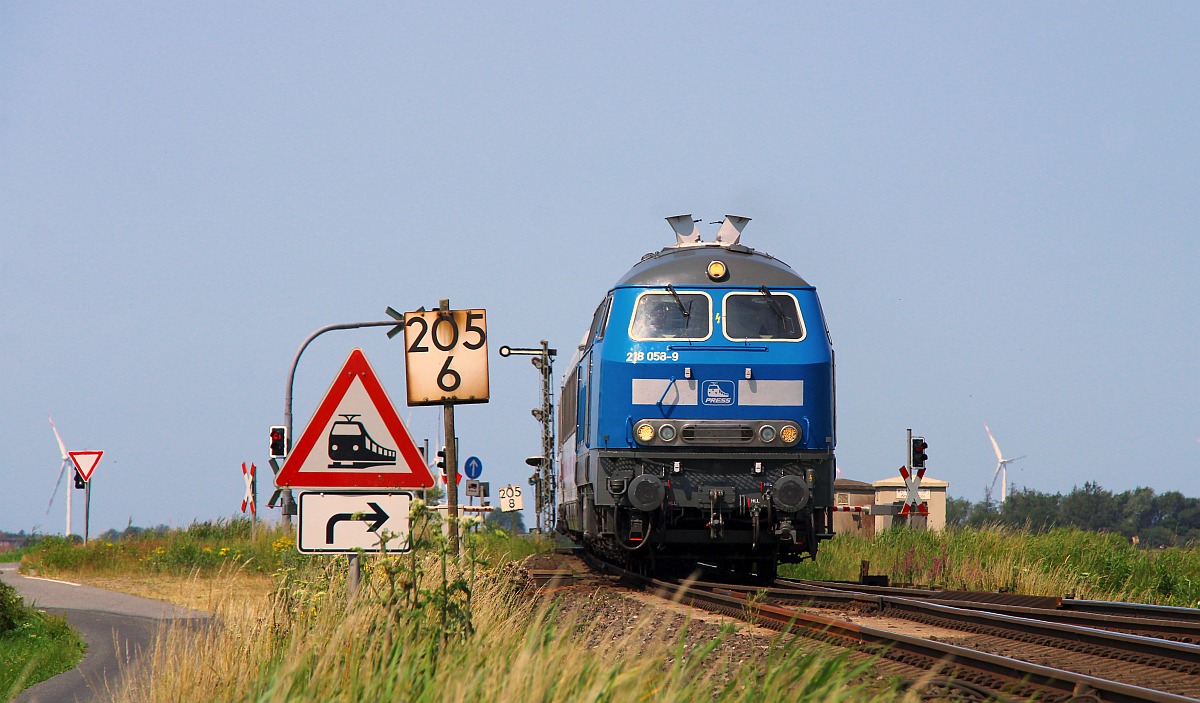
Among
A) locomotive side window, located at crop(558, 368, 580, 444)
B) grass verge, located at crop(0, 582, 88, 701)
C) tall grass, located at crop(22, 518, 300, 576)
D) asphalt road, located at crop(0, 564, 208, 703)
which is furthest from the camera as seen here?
tall grass, located at crop(22, 518, 300, 576)

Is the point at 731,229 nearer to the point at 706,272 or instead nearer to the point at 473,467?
the point at 706,272

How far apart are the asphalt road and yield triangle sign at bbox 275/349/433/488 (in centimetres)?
104

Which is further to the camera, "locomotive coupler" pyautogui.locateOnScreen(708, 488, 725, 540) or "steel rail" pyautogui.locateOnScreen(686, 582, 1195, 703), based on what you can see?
"locomotive coupler" pyautogui.locateOnScreen(708, 488, 725, 540)

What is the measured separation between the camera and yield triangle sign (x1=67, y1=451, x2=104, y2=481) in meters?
25.4

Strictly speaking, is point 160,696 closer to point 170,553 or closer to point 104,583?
point 104,583

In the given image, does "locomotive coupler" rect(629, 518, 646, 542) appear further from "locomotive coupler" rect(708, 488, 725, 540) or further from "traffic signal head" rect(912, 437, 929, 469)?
"traffic signal head" rect(912, 437, 929, 469)

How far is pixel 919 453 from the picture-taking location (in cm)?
2622

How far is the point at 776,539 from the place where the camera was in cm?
1452

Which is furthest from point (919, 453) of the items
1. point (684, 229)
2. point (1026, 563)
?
point (684, 229)

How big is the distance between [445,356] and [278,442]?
1625cm

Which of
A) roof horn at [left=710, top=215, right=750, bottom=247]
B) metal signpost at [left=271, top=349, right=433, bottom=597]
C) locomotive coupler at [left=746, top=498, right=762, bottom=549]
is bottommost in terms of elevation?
locomotive coupler at [left=746, top=498, right=762, bottom=549]

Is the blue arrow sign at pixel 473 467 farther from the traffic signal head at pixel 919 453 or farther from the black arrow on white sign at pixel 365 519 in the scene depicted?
the black arrow on white sign at pixel 365 519

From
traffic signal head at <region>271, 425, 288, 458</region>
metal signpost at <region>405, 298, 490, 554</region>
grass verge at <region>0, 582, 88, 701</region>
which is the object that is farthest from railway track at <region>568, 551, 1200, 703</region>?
traffic signal head at <region>271, 425, 288, 458</region>

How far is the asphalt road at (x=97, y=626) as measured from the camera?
10031 mm
